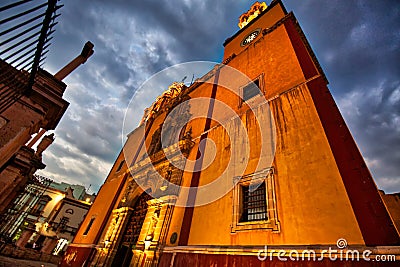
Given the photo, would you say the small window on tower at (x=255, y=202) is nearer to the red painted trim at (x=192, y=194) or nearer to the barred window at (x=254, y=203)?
the barred window at (x=254, y=203)

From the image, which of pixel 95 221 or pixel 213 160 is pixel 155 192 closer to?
pixel 213 160

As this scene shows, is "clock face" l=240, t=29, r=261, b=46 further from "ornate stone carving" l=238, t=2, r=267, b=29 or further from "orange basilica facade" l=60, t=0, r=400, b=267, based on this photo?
"ornate stone carving" l=238, t=2, r=267, b=29

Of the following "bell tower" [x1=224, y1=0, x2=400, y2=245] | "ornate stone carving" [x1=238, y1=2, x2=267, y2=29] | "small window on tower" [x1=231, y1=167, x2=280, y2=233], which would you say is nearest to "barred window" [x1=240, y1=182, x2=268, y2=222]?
"small window on tower" [x1=231, y1=167, x2=280, y2=233]

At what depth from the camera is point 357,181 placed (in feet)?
14.2

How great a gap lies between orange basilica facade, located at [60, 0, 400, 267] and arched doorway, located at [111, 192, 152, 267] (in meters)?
0.08

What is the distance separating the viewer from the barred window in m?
5.75

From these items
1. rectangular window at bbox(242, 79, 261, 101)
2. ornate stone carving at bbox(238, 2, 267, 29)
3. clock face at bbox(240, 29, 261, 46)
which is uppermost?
ornate stone carving at bbox(238, 2, 267, 29)

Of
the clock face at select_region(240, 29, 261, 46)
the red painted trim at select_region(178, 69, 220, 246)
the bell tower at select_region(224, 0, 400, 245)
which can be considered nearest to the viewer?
the bell tower at select_region(224, 0, 400, 245)

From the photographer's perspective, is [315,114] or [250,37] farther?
[250,37]

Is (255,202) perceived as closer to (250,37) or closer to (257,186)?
(257,186)

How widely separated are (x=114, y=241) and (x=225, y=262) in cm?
780

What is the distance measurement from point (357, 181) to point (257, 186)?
2624 mm

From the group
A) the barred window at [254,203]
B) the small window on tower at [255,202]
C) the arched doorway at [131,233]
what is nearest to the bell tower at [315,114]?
the small window on tower at [255,202]

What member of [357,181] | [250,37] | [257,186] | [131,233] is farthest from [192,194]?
[250,37]
